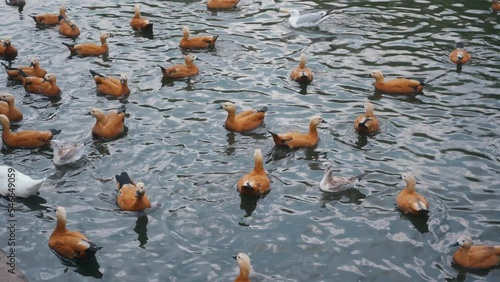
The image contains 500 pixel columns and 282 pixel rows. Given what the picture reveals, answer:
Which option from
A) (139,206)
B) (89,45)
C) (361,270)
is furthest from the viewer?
(89,45)

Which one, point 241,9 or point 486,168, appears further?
point 241,9

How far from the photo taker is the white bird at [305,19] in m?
23.0

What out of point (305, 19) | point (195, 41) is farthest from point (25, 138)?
point (305, 19)

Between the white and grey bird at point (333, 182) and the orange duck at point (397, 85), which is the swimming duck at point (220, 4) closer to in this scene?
the orange duck at point (397, 85)

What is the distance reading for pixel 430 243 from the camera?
12.9 meters

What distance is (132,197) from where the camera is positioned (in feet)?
45.3

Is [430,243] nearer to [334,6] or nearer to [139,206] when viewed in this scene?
[139,206]

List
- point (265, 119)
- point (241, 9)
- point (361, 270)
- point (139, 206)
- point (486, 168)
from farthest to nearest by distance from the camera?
point (241, 9) < point (265, 119) < point (486, 168) < point (139, 206) < point (361, 270)

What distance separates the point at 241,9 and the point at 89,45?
5.86 meters

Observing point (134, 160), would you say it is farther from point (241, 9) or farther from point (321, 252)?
point (241, 9)

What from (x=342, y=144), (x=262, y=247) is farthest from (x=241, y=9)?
(x=262, y=247)

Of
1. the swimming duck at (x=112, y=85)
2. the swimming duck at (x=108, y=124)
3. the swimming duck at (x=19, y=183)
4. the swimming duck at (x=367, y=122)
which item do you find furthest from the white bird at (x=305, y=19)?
the swimming duck at (x=19, y=183)

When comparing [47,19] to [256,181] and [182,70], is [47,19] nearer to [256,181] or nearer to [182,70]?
[182,70]

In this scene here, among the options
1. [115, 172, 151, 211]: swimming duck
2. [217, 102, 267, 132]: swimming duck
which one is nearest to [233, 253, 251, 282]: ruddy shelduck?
[115, 172, 151, 211]: swimming duck
